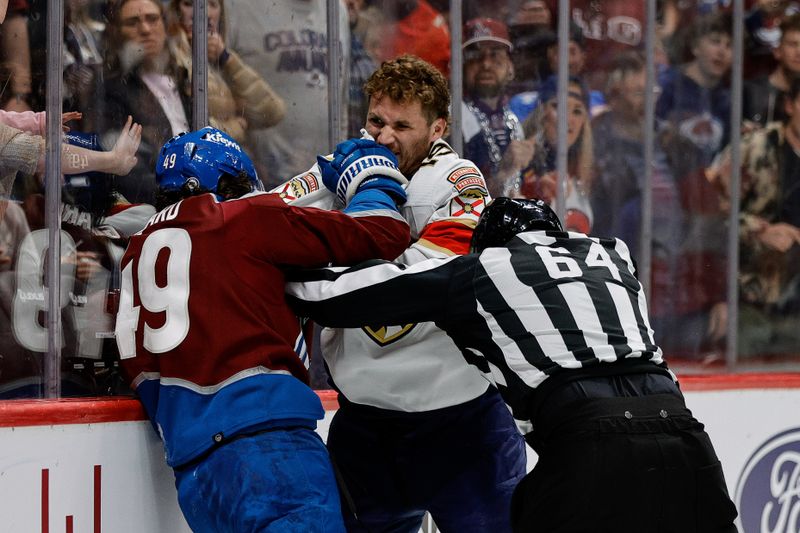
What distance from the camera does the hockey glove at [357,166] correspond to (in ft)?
8.27

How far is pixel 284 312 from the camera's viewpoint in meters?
2.37

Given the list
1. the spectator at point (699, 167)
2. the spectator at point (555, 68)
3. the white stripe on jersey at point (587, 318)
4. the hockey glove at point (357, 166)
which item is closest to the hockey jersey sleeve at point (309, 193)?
the hockey glove at point (357, 166)

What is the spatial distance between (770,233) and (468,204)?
2.32 meters

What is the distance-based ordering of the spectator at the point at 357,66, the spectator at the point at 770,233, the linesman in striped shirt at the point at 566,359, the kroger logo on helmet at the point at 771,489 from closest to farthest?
1. the linesman in striped shirt at the point at 566,359
2. the spectator at the point at 357,66
3. the kroger logo on helmet at the point at 771,489
4. the spectator at the point at 770,233

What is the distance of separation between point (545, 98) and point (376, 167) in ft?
5.38

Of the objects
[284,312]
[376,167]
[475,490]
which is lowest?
[475,490]

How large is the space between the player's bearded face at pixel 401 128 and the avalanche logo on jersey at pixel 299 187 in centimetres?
20

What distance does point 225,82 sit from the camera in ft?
10.3

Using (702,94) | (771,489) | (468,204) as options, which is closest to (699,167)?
(702,94)

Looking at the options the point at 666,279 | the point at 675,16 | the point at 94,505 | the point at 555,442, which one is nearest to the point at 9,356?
the point at 94,505

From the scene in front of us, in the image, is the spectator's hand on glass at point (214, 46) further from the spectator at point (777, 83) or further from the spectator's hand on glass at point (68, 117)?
the spectator at point (777, 83)

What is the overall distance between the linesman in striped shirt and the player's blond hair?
65 centimetres

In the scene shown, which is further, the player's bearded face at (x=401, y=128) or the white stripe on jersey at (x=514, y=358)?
the player's bearded face at (x=401, y=128)

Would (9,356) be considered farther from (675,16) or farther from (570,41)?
(675,16)
